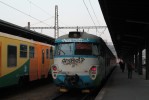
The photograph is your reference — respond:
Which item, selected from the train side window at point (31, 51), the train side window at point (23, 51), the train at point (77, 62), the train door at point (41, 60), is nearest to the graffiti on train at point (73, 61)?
the train at point (77, 62)

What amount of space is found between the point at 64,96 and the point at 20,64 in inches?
99.5

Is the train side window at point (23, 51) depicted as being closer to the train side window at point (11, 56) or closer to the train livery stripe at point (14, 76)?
the train livery stripe at point (14, 76)

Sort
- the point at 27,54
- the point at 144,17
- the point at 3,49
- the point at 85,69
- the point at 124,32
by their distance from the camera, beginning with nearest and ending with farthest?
the point at 3,49
the point at 85,69
the point at 27,54
the point at 144,17
the point at 124,32

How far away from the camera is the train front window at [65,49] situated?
16281 mm

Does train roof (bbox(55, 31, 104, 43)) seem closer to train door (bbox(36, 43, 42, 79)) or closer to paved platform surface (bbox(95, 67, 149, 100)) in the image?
paved platform surface (bbox(95, 67, 149, 100))

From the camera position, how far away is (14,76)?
16031mm

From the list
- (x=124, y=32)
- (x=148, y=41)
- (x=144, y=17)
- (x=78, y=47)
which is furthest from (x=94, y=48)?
(x=124, y=32)

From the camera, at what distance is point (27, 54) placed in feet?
58.9

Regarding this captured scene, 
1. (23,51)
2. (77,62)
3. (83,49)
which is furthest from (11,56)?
(83,49)

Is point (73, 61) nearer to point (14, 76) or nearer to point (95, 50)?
point (95, 50)

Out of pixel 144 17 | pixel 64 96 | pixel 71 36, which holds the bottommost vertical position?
pixel 64 96

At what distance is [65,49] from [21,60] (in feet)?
Result: 7.05

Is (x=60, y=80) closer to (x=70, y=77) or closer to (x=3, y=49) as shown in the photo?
(x=70, y=77)

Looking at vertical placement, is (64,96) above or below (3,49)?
below
